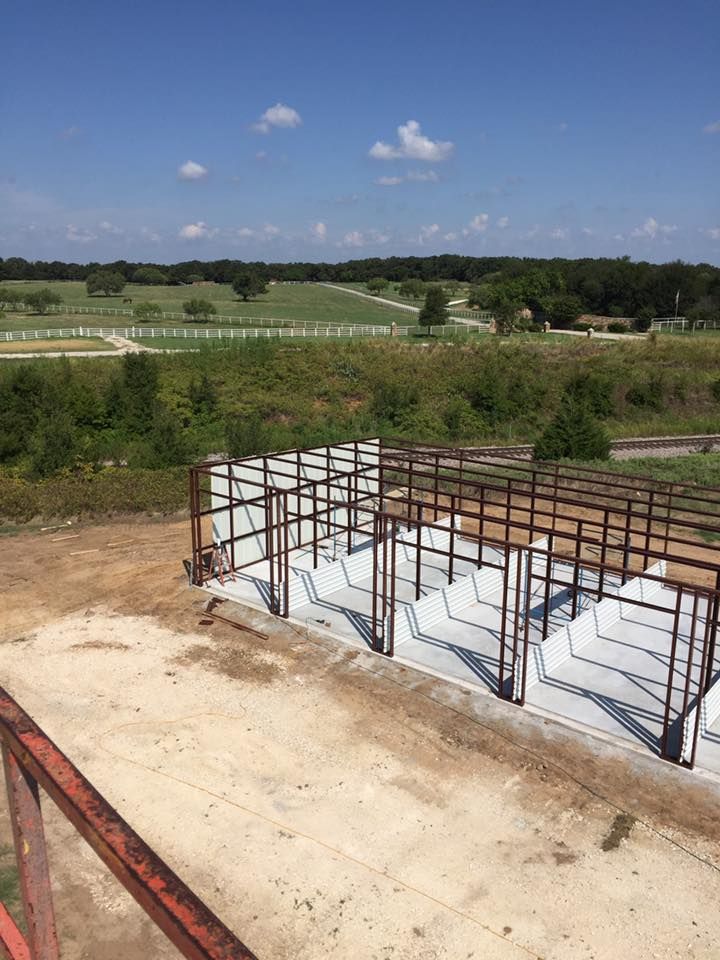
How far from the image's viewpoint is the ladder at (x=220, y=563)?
19141 mm

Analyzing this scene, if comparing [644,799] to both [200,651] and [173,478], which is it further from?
[173,478]

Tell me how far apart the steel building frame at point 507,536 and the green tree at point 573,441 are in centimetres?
559

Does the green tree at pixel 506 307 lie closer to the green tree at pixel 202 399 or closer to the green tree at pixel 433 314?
the green tree at pixel 433 314

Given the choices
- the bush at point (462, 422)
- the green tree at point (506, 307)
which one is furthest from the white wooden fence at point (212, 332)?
the bush at point (462, 422)

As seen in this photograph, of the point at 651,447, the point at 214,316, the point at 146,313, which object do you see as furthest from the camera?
the point at 214,316

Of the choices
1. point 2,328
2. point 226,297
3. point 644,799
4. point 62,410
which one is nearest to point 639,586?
point 644,799

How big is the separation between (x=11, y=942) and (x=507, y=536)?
47.1 ft

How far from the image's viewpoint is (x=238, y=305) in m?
107

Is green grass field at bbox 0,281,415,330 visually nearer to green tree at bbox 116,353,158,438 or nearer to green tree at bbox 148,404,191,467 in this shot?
green tree at bbox 116,353,158,438

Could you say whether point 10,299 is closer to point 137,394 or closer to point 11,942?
point 137,394

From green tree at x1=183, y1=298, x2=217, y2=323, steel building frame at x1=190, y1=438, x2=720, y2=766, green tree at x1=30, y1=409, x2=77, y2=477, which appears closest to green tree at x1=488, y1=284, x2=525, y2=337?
green tree at x1=183, y1=298, x2=217, y2=323

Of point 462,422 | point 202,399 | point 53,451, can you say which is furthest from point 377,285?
point 53,451

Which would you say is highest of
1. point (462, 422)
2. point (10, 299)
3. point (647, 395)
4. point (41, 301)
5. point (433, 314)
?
point (10, 299)

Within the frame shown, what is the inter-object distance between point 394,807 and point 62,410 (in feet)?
109
